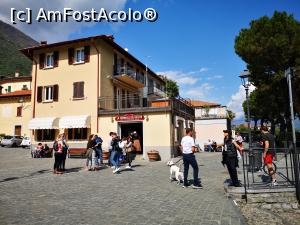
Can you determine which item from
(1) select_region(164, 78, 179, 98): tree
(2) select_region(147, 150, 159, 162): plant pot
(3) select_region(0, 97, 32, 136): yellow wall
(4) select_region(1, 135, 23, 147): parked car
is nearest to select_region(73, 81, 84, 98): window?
(2) select_region(147, 150, 159, 162): plant pot

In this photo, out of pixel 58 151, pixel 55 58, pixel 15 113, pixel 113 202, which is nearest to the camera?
pixel 113 202

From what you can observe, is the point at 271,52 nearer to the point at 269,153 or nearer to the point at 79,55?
the point at 79,55

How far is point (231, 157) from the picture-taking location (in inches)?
336

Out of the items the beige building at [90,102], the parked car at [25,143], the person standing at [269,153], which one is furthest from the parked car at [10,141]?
the person standing at [269,153]

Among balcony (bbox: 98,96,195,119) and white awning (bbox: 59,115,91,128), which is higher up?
balcony (bbox: 98,96,195,119)

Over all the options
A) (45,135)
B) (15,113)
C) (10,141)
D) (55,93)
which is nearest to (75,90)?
(55,93)

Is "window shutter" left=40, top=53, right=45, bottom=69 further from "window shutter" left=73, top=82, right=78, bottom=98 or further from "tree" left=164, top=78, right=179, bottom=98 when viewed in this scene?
"tree" left=164, top=78, right=179, bottom=98

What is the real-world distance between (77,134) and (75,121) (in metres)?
1.26

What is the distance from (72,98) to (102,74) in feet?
10.8

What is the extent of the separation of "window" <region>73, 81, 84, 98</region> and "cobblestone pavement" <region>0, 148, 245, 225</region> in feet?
46.2

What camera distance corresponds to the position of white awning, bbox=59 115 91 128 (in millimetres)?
23406

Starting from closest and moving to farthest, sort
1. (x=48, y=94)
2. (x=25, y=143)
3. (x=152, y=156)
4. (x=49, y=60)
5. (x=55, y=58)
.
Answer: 1. (x=152, y=156)
2. (x=55, y=58)
3. (x=48, y=94)
4. (x=49, y=60)
5. (x=25, y=143)

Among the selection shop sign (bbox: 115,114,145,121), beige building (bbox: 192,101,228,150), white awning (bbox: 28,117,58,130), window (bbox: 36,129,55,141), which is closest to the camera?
shop sign (bbox: 115,114,145,121)

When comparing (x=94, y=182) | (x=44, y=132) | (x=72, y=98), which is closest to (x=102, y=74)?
(x=72, y=98)
